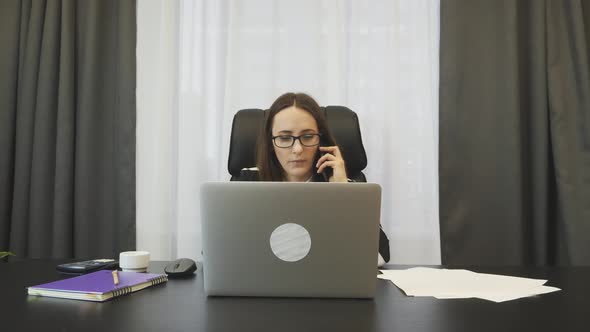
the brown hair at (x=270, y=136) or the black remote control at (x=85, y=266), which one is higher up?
the brown hair at (x=270, y=136)

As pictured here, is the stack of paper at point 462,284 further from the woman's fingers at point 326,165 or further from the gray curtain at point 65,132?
the gray curtain at point 65,132

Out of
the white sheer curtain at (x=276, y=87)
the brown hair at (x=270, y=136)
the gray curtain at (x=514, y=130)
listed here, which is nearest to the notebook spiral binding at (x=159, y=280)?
the brown hair at (x=270, y=136)

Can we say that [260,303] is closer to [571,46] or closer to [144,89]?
[144,89]

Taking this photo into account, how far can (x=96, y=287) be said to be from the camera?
2.51 feet

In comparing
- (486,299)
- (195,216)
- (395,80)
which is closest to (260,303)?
(486,299)

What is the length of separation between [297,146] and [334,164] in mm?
148

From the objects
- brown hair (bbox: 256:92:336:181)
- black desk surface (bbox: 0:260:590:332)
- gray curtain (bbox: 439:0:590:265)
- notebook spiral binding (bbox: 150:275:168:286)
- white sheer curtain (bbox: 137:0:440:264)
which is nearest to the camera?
black desk surface (bbox: 0:260:590:332)

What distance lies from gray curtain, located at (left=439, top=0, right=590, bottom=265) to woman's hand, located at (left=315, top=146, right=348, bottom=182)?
0.79 m

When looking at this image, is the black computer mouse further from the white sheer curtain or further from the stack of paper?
the white sheer curtain

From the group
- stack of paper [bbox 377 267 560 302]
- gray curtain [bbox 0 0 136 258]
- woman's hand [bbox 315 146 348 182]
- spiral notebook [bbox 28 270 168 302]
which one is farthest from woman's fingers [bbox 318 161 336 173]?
gray curtain [bbox 0 0 136 258]

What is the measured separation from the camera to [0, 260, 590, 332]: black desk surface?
0.59m

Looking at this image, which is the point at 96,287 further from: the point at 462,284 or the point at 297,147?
the point at 297,147

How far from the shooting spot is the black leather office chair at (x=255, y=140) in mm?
1662

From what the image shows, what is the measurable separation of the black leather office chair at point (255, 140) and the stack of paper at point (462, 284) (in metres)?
0.69
